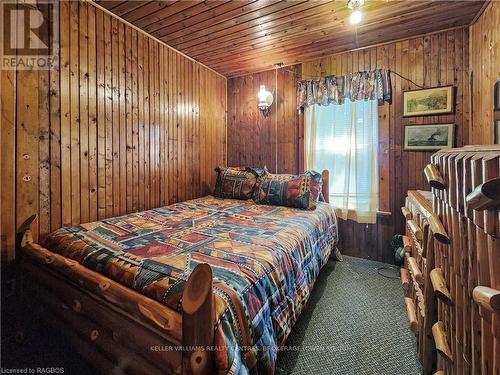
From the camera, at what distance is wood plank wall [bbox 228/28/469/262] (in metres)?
2.40

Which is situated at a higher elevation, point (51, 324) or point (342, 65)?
point (342, 65)

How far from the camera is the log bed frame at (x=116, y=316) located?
0.78 m

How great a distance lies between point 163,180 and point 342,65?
2.54 metres

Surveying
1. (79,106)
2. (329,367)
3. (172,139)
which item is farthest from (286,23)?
(329,367)

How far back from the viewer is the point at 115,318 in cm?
103

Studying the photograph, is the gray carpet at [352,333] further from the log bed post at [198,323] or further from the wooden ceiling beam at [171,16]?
the wooden ceiling beam at [171,16]

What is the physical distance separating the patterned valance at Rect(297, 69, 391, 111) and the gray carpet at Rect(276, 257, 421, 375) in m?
2.00

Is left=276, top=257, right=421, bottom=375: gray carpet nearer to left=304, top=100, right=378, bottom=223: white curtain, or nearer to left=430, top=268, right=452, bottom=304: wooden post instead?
left=430, top=268, right=452, bottom=304: wooden post

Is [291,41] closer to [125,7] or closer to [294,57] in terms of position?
[294,57]

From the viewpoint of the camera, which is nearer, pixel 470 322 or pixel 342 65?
pixel 470 322

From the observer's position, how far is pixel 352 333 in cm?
161

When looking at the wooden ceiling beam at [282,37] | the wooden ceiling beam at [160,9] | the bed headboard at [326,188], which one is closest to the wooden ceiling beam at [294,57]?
the wooden ceiling beam at [282,37]

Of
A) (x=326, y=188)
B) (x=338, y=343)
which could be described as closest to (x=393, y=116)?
(x=326, y=188)

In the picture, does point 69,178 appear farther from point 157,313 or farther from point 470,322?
point 470,322
